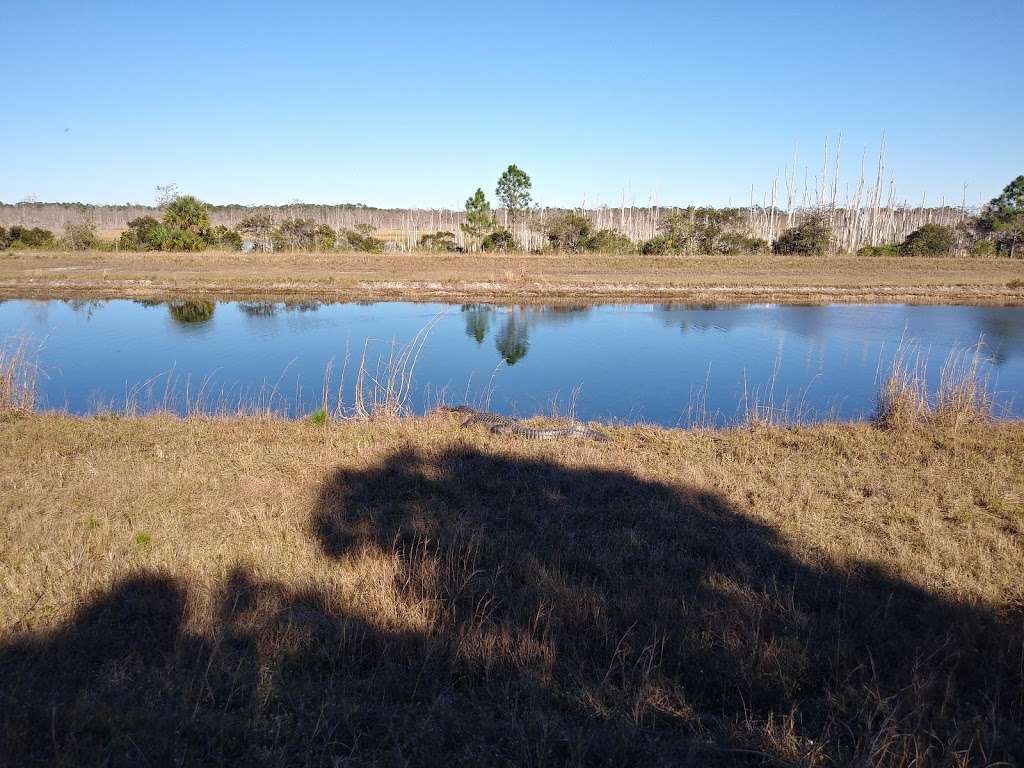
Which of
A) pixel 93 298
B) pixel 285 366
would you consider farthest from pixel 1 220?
pixel 285 366

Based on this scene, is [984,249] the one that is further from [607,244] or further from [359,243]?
[359,243]

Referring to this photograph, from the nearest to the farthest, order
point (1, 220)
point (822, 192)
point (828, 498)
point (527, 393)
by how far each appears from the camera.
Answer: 1. point (828, 498)
2. point (527, 393)
3. point (822, 192)
4. point (1, 220)

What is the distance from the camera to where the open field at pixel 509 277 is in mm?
28391

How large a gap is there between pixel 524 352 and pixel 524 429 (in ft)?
29.1

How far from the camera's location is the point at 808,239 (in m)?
48.7

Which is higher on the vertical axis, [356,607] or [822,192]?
[822,192]

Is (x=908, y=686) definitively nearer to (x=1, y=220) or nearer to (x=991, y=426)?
(x=991, y=426)

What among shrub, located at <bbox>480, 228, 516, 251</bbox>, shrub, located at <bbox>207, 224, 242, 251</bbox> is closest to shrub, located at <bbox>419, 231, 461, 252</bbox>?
shrub, located at <bbox>480, 228, 516, 251</bbox>

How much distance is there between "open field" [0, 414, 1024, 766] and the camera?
2711 millimetres

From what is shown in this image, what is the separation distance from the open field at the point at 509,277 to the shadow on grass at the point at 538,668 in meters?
23.4

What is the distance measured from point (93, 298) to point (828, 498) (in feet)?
94.1

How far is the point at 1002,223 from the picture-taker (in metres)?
49.8

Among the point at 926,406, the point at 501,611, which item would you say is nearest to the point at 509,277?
the point at 926,406

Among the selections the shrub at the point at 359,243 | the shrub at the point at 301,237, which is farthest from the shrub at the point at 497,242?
the shrub at the point at 301,237
